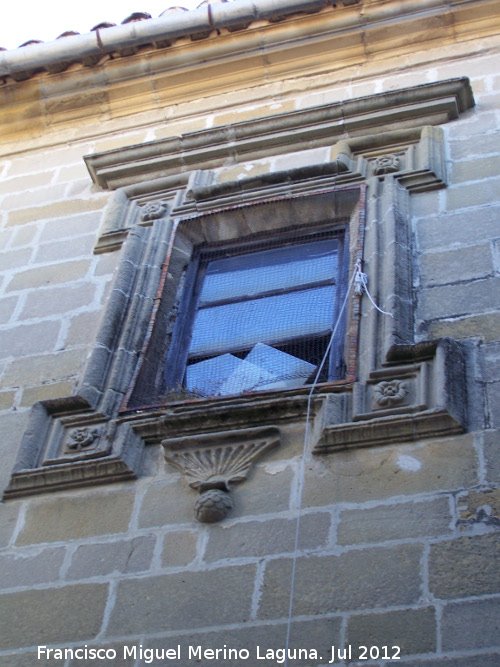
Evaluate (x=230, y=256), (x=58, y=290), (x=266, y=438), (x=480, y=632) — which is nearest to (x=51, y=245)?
(x=58, y=290)

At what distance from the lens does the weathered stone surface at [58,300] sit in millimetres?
5156

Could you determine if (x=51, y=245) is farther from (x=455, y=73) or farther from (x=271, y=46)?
(x=455, y=73)

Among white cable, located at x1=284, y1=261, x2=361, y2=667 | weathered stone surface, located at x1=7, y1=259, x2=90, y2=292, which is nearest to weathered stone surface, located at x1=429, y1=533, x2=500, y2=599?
white cable, located at x1=284, y1=261, x2=361, y2=667

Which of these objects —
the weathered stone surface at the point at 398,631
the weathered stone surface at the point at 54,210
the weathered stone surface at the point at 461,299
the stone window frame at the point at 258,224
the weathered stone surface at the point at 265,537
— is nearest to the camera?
the weathered stone surface at the point at 398,631

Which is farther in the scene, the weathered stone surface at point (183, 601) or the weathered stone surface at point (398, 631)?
the weathered stone surface at point (183, 601)

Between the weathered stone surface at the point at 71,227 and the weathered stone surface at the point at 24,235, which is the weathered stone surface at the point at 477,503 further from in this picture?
the weathered stone surface at the point at 24,235

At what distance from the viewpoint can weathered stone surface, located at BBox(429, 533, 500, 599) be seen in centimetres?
316

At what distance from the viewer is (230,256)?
5465mm

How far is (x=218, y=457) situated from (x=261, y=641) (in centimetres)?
89

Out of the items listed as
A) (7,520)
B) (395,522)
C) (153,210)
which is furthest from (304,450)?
(153,210)

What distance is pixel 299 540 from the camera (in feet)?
11.5

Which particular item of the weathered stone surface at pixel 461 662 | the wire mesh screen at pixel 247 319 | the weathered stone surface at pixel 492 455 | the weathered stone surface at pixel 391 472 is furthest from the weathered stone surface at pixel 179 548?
the weathered stone surface at pixel 492 455

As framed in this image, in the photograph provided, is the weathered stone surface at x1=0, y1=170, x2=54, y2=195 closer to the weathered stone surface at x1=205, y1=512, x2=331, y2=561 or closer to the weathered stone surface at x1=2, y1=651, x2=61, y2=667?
the weathered stone surface at x1=205, y1=512, x2=331, y2=561

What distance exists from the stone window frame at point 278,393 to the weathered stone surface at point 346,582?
0.51m
